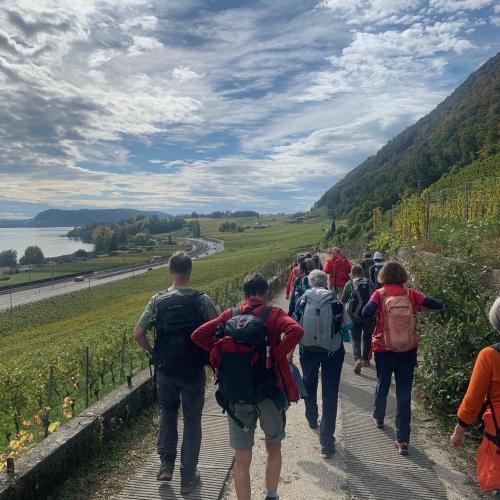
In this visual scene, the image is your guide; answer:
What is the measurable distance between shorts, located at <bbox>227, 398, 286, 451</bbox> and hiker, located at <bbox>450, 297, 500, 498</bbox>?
1197mm

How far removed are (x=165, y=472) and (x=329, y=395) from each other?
158 centimetres

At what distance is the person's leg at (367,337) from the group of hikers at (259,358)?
6.57ft

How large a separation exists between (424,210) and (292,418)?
10908 mm

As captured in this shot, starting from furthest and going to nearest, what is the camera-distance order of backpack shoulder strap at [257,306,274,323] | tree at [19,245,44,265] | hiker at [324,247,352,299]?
tree at [19,245,44,265] → hiker at [324,247,352,299] → backpack shoulder strap at [257,306,274,323]

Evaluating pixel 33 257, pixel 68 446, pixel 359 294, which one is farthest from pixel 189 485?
pixel 33 257

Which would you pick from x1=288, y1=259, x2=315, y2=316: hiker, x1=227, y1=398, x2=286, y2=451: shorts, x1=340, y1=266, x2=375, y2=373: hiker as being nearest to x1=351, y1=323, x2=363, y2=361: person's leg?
x1=340, y1=266, x2=375, y2=373: hiker

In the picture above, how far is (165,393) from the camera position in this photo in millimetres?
3504

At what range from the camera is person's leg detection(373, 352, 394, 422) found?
13.3 feet

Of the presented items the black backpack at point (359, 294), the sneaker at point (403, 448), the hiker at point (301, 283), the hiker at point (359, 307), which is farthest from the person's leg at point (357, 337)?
the sneaker at point (403, 448)

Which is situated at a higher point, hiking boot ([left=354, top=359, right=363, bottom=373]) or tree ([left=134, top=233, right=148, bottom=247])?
hiking boot ([left=354, top=359, right=363, bottom=373])

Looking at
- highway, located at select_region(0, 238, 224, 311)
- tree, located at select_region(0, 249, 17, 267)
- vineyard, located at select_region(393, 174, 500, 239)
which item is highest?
vineyard, located at select_region(393, 174, 500, 239)

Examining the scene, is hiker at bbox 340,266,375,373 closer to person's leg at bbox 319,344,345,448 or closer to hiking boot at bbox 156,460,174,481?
person's leg at bbox 319,344,345,448

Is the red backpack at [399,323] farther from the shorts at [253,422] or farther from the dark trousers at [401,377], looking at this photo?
the shorts at [253,422]

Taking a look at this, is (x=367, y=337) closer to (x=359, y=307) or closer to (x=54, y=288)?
(x=359, y=307)
